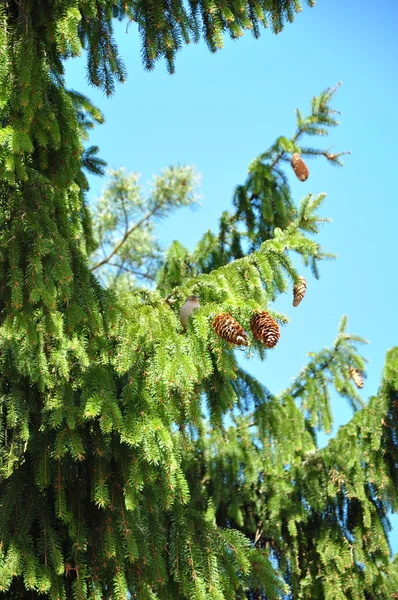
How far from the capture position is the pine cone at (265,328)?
2.74m

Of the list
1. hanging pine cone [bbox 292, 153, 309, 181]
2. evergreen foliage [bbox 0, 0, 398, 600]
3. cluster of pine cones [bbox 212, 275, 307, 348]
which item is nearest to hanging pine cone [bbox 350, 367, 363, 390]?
hanging pine cone [bbox 292, 153, 309, 181]

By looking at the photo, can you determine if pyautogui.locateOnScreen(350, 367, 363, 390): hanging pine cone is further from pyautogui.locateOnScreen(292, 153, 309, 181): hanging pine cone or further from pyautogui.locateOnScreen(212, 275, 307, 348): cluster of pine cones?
pyautogui.locateOnScreen(212, 275, 307, 348): cluster of pine cones

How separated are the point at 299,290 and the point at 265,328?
1.86 feet

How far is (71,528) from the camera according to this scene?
2939mm

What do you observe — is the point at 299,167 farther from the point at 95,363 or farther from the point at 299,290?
the point at 95,363

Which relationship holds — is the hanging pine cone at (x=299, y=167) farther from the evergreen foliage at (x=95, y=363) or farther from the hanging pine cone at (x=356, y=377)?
the hanging pine cone at (x=356, y=377)

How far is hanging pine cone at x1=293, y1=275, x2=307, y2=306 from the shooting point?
323cm

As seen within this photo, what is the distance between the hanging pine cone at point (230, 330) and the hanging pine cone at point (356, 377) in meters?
2.79

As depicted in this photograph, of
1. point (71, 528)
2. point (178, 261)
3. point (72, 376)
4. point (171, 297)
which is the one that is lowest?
point (71, 528)

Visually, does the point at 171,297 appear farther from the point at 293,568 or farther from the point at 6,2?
the point at 293,568

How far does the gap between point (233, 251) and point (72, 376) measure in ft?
7.78

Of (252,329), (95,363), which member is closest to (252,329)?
(252,329)

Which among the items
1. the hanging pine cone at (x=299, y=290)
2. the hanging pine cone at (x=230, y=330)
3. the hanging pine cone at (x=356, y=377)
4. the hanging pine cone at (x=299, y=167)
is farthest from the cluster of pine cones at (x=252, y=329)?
the hanging pine cone at (x=356, y=377)

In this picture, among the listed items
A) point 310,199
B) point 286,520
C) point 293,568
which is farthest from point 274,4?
point 293,568
